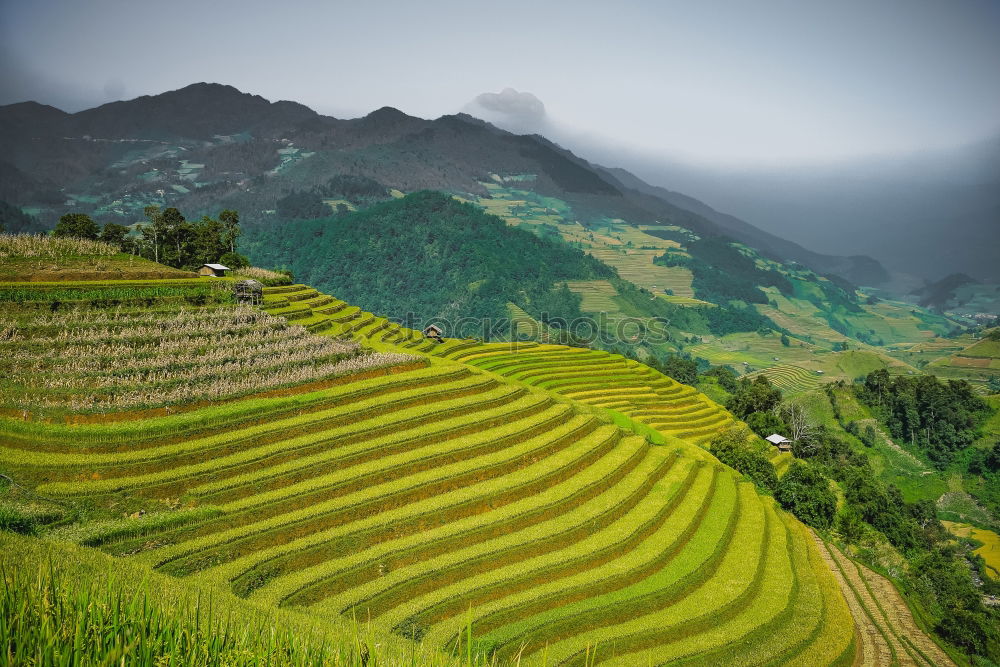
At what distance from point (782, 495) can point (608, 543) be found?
629 inches

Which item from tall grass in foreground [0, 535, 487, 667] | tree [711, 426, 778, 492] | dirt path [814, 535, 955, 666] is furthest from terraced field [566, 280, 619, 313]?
tall grass in foreground [0, 535, 487, 667]

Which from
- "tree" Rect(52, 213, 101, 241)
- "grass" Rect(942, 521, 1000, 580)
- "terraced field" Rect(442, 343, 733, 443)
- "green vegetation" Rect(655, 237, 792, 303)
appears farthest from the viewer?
"green vegetation" Rect(655, 237, 792, 303)

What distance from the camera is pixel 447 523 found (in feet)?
58.0

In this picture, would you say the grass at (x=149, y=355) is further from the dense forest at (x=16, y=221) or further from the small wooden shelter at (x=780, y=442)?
the dense forest at (x=16, y=221)

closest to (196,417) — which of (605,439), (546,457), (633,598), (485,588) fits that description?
(485,588)

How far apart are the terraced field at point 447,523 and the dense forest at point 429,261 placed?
263ft

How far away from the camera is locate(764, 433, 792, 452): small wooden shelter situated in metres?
40.9

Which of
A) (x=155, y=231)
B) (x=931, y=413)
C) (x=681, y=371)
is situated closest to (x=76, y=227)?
(x=155, y=231)

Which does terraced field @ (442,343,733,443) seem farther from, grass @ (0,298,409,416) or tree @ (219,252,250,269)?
grass @ (0,298,409,416)

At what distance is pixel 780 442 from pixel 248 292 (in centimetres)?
3496

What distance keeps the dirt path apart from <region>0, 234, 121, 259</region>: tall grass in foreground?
3442 centimetres

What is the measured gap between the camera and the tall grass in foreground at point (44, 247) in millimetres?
25605

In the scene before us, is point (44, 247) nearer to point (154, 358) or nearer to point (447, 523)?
point (154, 358)

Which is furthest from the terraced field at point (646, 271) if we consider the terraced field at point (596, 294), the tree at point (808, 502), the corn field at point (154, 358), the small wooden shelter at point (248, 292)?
the corn field at point (154, 358)
